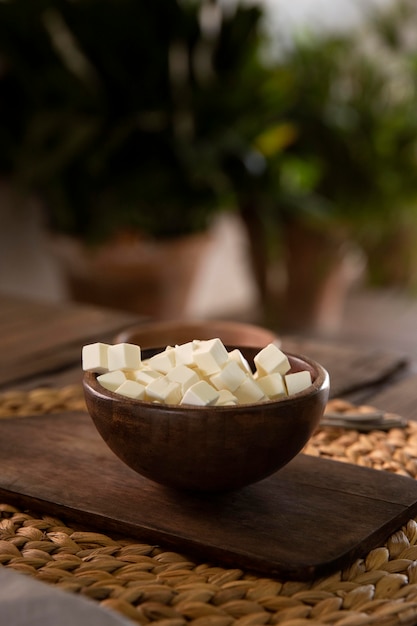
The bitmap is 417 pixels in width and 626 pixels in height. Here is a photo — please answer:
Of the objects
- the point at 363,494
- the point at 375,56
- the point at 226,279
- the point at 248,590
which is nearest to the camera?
the point at 248,590

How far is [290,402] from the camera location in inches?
24.6

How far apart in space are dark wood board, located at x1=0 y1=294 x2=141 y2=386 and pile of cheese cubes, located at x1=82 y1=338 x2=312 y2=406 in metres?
0.40

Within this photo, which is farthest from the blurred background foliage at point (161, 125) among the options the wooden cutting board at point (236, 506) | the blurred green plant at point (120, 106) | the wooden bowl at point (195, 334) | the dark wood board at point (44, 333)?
the wooden cutting board at point (236, 506)

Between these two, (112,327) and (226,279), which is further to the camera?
(226,279)

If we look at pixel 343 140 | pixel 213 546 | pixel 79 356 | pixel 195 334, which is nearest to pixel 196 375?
pixel 213 546

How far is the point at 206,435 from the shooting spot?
0.61 meters

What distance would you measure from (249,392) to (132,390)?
0.27ft

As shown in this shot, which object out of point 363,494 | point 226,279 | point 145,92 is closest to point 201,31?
point 145,92

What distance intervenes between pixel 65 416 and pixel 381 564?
0.35 metres

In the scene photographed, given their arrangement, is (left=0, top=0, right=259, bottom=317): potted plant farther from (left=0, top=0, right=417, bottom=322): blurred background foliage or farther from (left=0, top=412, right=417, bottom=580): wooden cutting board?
(left=0, top=412, right=417, bottom=580): wooden cutting board

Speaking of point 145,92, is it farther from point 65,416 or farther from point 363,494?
point 363,494

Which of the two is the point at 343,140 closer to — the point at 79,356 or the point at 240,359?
the point at 79,356

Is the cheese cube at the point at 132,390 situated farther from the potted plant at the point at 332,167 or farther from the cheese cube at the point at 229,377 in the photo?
the potted plant at the point at 332,167

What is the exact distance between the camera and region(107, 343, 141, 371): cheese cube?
2.23 feet
